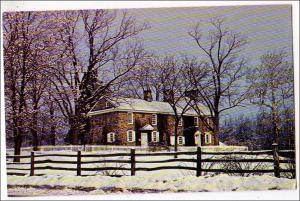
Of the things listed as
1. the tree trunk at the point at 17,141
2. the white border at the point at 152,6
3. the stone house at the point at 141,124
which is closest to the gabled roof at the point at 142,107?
the stone house at the point at 141,124

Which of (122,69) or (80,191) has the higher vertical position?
(122,69)

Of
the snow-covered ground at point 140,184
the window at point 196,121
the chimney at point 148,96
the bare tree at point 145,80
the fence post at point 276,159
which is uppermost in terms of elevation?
the bare tree at point 145,80

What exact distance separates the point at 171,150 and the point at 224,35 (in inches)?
67.3

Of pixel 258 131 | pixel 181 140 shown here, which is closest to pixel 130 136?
pixel 181 140

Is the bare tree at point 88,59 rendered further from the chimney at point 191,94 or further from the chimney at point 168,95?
the chimney at point 191,94

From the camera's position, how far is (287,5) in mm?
7047

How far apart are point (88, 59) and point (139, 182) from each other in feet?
5.88

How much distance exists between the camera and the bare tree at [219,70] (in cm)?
712

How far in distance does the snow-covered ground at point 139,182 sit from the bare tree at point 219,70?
582 mm

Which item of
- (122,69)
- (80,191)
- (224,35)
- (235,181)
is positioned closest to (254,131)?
(235,181)

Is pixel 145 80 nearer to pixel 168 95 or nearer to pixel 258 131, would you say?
pixel 168 95

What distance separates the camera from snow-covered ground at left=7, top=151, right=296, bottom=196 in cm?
715

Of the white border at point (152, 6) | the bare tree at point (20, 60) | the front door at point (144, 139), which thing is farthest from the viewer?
the front door at point (144, 139)

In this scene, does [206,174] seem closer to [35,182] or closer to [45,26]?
[35,182]
